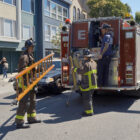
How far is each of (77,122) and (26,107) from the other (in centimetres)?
129

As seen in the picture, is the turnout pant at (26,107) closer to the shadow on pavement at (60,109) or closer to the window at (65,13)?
the shadow on pavement at (60,109)

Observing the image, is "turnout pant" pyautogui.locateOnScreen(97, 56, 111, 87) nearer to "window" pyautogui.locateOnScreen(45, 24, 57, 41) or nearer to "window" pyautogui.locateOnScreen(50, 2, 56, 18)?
"window" pyautogui.locateOnScreen(45, 24, 57, 41)

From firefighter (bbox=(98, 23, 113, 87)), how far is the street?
34.2 inches

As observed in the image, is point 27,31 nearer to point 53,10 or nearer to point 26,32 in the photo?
point 26,32

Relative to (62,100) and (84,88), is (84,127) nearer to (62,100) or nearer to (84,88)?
(84,88)

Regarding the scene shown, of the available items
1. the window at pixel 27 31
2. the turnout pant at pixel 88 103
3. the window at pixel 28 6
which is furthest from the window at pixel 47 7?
the turnout pant at pixel 88 103

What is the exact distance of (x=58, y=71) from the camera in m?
10.1

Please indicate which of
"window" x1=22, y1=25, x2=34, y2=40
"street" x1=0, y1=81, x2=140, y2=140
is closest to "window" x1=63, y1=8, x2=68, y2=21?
"window" x1=22, y1=25, x2=34, y2=40

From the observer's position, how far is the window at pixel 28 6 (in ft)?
71.1

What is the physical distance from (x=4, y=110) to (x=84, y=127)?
2857mm

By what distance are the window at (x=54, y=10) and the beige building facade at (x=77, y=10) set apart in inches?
80.5

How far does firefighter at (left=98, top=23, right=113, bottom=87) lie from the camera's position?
6.66 metres

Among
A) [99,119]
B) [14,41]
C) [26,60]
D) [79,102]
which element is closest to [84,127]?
[99,119]

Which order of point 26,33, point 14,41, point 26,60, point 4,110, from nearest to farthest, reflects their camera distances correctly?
point 26,60 < point 4,110 < point 14,41 < point 26,33
